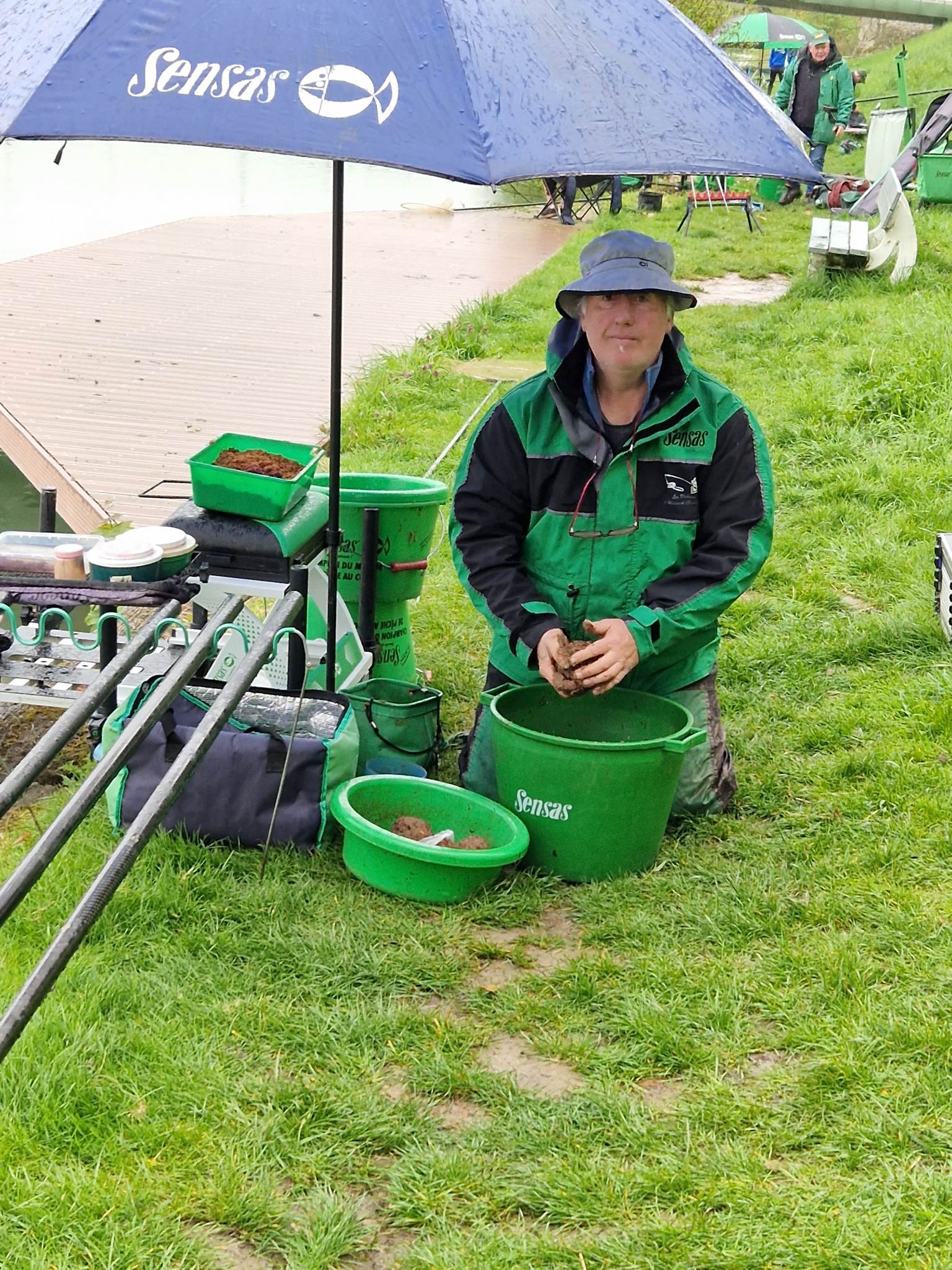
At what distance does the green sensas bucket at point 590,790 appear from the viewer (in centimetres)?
352

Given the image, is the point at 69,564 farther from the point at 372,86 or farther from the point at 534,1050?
the point at 534,1050

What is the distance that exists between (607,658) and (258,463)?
127 centimetres

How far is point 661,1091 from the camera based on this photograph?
289 centimetres

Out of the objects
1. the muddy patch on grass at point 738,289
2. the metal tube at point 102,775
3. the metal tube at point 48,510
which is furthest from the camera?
the muddy patch on grass at point 738,289

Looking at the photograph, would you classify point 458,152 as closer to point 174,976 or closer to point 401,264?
point 174,976

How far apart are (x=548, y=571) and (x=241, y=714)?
0.88 metres

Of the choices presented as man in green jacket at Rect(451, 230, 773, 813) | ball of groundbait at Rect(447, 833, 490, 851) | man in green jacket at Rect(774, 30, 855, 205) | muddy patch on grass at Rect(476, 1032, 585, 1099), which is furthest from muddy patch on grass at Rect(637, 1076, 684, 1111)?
man in green jacket at Rect(774, 30, 855, 205)

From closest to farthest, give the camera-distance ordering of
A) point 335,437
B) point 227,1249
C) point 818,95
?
1. point 227,1249
2. point 335,437
3. point 818,95

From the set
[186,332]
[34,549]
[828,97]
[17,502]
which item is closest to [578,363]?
[34,549]

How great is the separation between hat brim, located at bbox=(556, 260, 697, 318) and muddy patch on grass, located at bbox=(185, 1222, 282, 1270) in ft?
7.27

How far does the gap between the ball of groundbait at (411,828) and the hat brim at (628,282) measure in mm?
1308

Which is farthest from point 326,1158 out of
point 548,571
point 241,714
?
point 548,571

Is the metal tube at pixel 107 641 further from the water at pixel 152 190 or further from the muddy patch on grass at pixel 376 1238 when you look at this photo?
the water at pixel 152 190

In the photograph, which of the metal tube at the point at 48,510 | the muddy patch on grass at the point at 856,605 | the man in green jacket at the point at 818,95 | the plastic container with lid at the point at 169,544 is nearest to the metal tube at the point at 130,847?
the plastic container with lid at the point at 169,544
